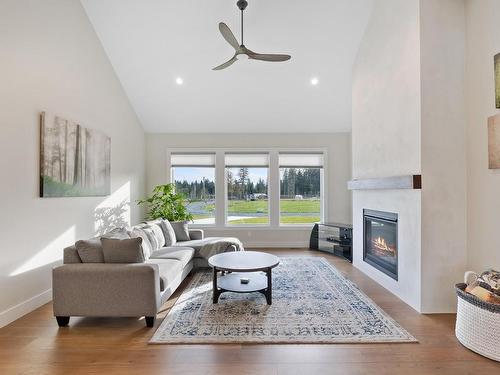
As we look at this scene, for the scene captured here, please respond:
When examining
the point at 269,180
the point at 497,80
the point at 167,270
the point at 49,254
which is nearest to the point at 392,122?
the point at 497,80

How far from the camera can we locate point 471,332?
242 cm

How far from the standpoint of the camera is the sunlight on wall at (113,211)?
15.4 feet

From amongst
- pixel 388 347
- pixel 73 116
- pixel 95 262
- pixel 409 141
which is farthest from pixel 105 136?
pixel 388 347

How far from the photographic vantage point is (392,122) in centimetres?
371

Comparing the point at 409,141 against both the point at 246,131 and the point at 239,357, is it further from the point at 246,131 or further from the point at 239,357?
the point at 246,131

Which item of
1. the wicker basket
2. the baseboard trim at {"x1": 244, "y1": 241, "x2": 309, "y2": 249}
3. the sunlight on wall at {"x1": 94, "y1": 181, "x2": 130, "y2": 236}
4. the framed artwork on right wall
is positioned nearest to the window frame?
the baseboard trim at {"x1": 244, "y1": 241, "x2": 309, "y2": 249}

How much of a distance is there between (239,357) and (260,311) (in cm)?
83

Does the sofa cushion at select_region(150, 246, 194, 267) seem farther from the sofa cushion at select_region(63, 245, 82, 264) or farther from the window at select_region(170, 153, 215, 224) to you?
the window at select_region(170, 153, 215, 224)

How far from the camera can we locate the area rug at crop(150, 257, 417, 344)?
103 inches

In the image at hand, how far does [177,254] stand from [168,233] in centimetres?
89

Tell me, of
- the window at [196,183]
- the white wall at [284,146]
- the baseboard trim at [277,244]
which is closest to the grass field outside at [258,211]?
the window at [196,183]

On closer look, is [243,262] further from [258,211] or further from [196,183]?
[196,183]

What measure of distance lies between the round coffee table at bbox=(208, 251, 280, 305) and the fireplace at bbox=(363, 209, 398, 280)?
1534 mm

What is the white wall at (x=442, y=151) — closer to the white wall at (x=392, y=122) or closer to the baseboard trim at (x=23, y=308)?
the white wall at (x=392, y=122)
